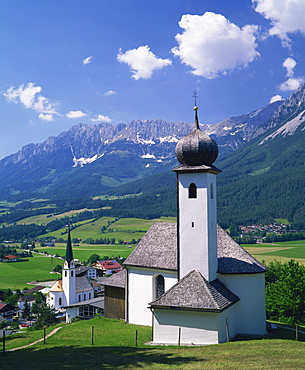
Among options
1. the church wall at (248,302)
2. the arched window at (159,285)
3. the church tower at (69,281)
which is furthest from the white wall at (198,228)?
the church tower at (69,281)

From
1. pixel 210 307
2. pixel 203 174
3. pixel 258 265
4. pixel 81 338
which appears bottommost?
pixel 81 338

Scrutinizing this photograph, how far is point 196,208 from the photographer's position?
28688mm

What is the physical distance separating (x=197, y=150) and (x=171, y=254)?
8775 millimetres

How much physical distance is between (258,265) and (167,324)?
321 inches

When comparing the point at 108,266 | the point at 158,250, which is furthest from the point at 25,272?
the point at 158,250

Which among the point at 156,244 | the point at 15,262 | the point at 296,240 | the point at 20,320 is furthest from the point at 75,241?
the point at 156,244

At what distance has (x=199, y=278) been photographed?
2764 cm

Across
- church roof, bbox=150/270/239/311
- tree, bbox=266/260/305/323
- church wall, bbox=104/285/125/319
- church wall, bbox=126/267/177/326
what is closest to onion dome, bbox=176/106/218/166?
church roof, bbox=150/270/239/311

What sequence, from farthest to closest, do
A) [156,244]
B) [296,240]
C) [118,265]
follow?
[296,240]
[118,265]
[156,244]

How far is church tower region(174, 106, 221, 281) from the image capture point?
28309mm

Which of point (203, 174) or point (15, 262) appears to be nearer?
point (203, 174)

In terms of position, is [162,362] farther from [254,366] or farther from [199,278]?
[199,278]

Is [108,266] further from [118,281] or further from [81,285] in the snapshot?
[118,281]

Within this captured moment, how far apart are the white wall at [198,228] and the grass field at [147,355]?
583 centimetres
